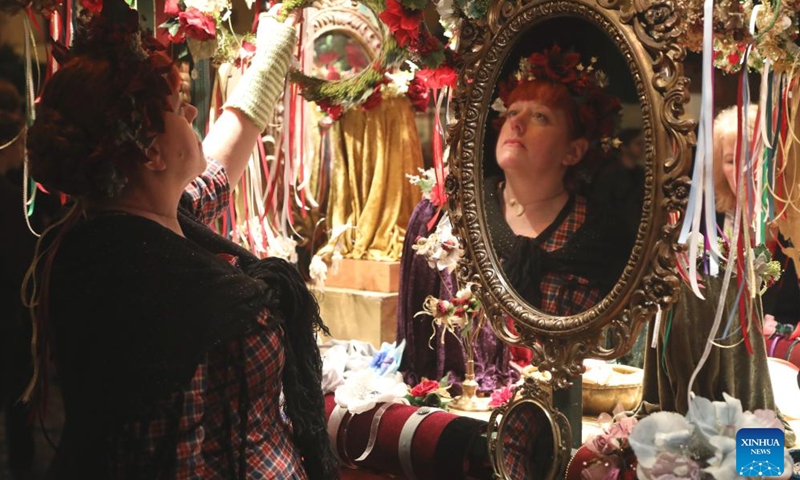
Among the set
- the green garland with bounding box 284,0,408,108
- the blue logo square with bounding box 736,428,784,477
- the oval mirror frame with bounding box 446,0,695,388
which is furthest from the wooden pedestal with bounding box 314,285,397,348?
the blue logo square with bounding box 736,428,784,477

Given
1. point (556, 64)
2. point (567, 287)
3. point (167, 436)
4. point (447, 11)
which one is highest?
point (447, 11)

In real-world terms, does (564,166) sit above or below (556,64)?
below

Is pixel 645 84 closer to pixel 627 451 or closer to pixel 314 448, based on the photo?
pixel 627 451

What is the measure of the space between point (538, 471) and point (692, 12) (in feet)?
3.11

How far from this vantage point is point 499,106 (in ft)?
6.37

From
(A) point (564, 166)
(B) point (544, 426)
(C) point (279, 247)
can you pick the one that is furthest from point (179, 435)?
(C) point (279, 247)

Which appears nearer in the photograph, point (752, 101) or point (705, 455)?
point (705, 455)

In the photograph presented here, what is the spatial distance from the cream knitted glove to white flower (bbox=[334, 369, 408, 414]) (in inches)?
31.2

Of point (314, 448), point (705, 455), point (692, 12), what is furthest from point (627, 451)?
point (692, 12)

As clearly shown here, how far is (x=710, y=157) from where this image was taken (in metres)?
1.57

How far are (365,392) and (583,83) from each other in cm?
113

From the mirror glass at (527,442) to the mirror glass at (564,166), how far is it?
0.23 meters

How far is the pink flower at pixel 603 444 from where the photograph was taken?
1.86 meters

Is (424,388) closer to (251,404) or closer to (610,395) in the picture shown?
(610,395)
